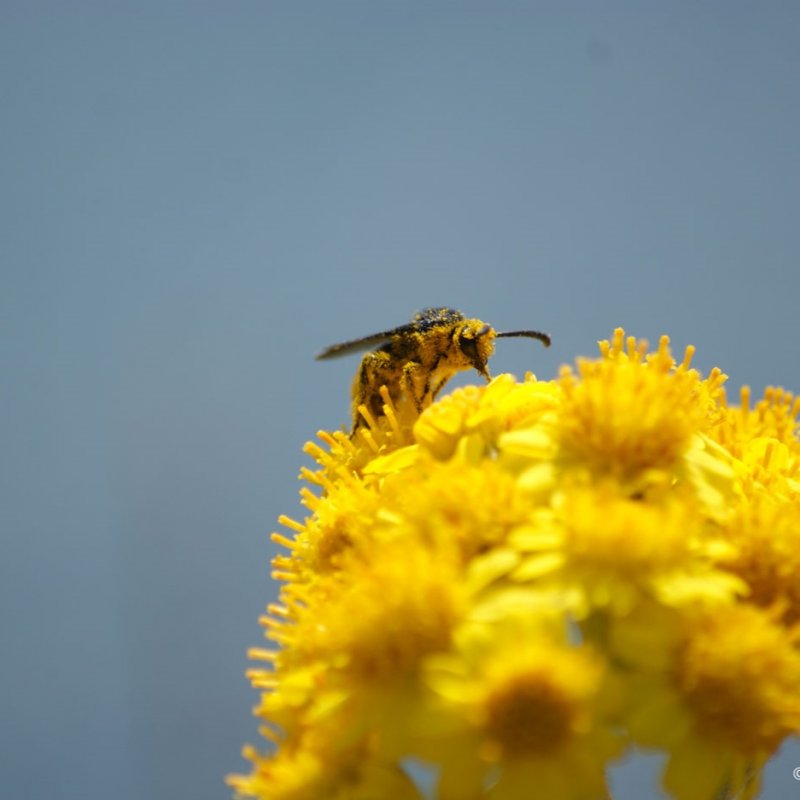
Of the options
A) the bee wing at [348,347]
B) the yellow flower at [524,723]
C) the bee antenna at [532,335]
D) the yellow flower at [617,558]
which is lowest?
the yellow flower at [524,723]

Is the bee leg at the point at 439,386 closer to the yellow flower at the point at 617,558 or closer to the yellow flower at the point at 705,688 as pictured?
the yellow flower at the point at 617,558

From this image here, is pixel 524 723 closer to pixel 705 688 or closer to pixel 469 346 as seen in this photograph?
pixel 705 688

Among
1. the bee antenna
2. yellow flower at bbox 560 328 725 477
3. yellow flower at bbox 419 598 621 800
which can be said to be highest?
the bee antenna

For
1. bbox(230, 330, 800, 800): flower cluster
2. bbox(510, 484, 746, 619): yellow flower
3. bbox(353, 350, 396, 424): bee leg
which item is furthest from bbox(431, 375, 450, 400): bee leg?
bbox(510, 484, 746, 619): yellow flower

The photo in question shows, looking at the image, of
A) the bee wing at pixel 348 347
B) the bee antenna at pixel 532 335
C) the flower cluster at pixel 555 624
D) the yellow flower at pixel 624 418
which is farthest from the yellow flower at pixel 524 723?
the bee antenna at pixel 532 335

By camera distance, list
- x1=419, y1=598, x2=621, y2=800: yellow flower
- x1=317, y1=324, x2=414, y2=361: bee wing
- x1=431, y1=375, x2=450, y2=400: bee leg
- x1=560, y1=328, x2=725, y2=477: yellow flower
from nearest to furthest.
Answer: x1=419, y1=598, x2=621, y2=800: yellow flower → x1=560, y1=328, x2=725, y2=477: yellow flower → x1=317, y1=324, x2=414, y2=361: bee wing → x1=431, y1=375, x2=450, y2=400: bee leg

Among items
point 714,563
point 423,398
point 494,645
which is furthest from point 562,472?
point 423,398

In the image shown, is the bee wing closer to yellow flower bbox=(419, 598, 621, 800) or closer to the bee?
the bee
